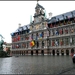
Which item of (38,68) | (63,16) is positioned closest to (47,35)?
(63,16)

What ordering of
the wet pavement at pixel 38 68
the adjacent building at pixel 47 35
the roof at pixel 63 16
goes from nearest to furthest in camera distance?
1. the wet pavement at pixel 38 68
2. the adjacent building at pixel 47 35
3. the roof at pixel 63 16

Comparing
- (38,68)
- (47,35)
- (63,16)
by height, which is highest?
(63,16)

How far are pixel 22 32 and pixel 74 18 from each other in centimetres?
3774

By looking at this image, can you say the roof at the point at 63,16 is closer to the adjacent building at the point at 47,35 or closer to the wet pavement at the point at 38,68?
the adjacent building at the point at 47,35

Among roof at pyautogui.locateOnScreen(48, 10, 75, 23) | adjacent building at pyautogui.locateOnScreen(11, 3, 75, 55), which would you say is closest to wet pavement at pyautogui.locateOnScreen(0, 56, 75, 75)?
adjacent building at pyautogui.locateOnScreen(11, 3, 75, 55)

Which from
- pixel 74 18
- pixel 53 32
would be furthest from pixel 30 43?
pixel 74 18

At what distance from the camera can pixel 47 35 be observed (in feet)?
245

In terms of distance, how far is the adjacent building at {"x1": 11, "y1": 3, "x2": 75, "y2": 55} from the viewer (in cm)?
6588

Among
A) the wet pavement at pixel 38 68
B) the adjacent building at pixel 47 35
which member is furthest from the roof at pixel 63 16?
the wet pavement at pixel 38 68

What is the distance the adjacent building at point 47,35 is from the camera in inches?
2594

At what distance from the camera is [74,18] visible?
210ft

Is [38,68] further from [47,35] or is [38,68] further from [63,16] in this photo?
[47,35]

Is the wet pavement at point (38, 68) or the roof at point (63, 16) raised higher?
the roof at point (63, 16)

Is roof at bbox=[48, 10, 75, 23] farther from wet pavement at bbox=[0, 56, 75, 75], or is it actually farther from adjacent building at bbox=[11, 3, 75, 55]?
wet pavement at bbox=[0, 56, 75, 75]
